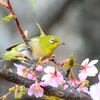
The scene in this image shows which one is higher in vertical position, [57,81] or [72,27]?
[72,27]

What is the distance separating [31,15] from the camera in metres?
2.98

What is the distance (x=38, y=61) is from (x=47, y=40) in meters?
0.07

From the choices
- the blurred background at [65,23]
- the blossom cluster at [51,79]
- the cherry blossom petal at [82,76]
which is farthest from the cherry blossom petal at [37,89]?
the blurred background at [65,23]

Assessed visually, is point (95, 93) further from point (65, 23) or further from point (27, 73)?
point (65, 23)

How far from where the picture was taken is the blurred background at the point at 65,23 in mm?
2916

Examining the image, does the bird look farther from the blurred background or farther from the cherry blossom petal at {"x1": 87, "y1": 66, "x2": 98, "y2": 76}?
the blurred background

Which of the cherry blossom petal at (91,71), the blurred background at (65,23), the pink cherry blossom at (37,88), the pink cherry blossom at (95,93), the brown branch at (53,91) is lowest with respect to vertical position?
the pink cherry blossom at (95,93)

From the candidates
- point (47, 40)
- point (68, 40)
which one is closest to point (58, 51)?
point (68, 40)

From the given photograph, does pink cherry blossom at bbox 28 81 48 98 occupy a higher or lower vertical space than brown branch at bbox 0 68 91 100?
higher

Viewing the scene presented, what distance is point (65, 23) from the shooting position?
122 inches

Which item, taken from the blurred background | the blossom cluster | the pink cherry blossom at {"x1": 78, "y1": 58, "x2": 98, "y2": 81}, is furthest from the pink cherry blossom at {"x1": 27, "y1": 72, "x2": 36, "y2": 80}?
the blurred background

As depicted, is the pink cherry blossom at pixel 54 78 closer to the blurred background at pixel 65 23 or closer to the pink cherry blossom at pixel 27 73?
the pink cherry blossom at pixel 27 73

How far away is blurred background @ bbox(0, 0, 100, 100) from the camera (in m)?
2.92

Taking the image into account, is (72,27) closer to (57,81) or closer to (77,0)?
(77,0)
